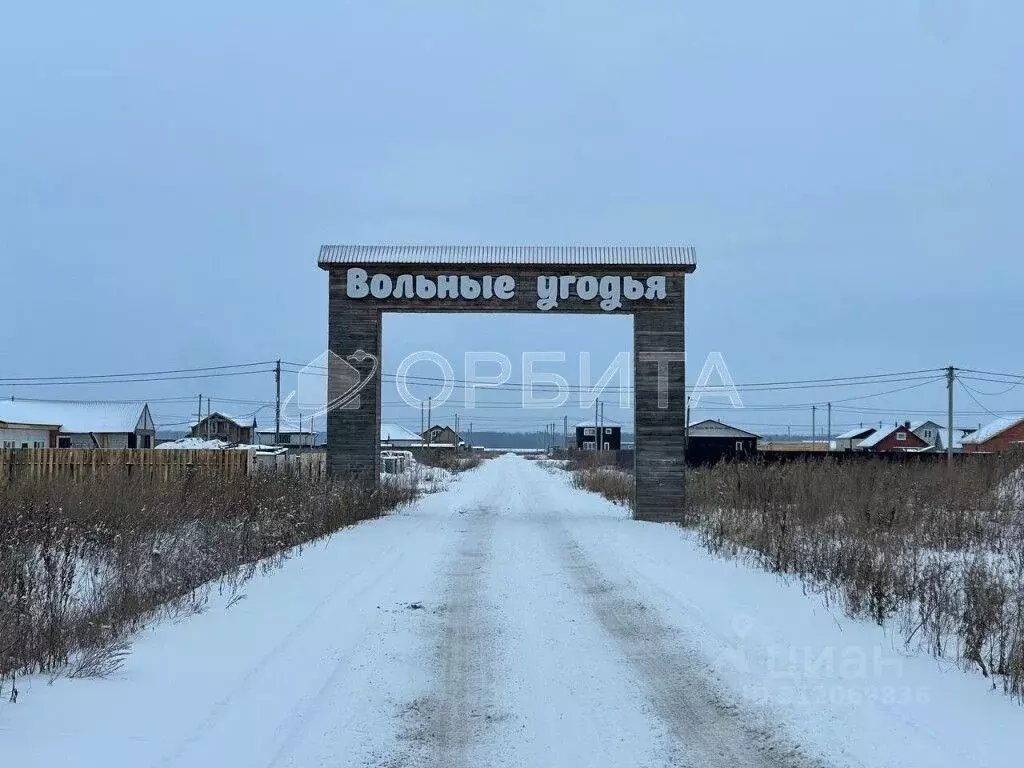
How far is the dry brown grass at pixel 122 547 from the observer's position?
6.50 meters

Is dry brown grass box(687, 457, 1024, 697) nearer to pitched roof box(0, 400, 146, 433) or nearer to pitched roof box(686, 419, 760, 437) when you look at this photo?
pitched roof box(686, 419, 760, 437)

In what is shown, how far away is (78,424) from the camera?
65.6m

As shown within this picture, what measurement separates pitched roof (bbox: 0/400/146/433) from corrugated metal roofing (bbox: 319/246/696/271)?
50384mm

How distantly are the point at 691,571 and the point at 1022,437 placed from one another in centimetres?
6952

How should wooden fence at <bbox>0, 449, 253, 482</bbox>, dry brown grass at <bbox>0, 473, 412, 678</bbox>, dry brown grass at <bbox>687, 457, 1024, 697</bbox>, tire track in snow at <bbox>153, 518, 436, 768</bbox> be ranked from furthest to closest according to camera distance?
wooden fence at <bbox>0, 449, 253, 482</bbox>
dry brown grass at <bbox>687, 457, 1024, 697</bbox>
dry brown grass at <bbox>0, 473, 412, 678</bbox>
tire track in snow at <bbox>153, 518, 436, 768</bbox>

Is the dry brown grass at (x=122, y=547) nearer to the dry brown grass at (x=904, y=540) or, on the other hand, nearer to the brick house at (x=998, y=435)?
the dry brown grass at (x=904, y=540)

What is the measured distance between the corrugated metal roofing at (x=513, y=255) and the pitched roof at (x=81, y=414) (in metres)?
50.4

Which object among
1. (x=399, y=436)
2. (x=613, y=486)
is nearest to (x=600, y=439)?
(x=399, y=436)

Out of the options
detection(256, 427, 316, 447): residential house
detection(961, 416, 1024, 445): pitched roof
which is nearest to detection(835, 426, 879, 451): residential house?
detection(961, 416, 1024, 445): pitched roof

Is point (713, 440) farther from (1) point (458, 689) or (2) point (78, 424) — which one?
(1) point (458, 689)

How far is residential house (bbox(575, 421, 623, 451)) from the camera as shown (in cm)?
9637

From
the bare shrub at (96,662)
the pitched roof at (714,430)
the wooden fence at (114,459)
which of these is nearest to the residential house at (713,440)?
the pitched roof at (714,430)

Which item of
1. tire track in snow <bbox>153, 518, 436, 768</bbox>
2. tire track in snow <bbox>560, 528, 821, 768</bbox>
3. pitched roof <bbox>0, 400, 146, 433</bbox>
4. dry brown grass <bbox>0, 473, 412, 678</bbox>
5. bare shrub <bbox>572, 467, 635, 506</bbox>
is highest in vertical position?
pitched roof <bbox>0, 400, 146, 433</bbox>

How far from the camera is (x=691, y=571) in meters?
11.7
